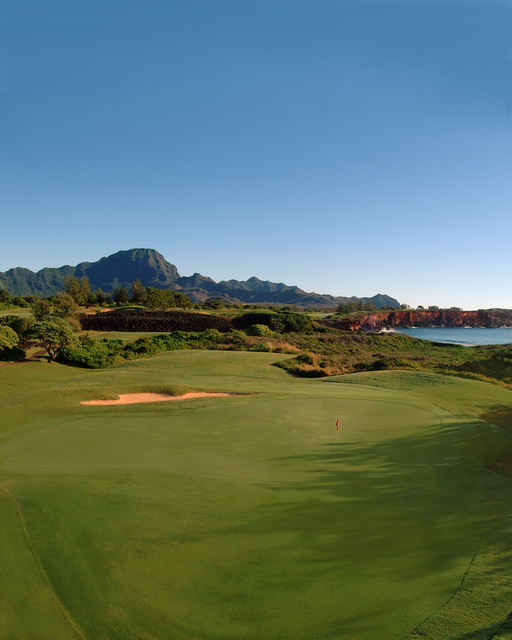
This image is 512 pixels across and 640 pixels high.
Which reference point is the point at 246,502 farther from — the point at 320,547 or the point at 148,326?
the point at 148,326

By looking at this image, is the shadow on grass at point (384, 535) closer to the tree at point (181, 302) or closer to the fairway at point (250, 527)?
the fairway at point (250, 527)

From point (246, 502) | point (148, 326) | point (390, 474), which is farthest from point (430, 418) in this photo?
point (148, 326)

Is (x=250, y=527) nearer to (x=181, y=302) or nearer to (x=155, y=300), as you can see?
(x=155, y=300)

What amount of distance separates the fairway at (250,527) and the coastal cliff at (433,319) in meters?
71.4

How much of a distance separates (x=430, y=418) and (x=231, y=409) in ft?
20.1

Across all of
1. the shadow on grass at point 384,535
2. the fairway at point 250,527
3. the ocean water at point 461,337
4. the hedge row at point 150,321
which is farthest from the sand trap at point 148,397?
the ocean water at point 461,337

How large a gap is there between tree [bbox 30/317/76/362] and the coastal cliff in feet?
206

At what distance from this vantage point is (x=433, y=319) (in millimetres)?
121500

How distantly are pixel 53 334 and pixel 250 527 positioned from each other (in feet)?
67.1

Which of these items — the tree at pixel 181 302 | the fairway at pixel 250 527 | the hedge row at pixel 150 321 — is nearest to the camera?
the fairway at pixel 250 527

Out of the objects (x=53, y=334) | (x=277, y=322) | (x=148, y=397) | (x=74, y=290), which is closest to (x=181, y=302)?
(x=74, y=290)

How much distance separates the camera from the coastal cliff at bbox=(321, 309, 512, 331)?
92812mm

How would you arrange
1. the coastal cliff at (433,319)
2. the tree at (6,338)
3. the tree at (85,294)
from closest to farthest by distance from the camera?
the tree at (6,338)
the tree at (85,294)
the coastal cliff at (433,319)

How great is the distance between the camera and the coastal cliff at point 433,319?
305ft
